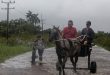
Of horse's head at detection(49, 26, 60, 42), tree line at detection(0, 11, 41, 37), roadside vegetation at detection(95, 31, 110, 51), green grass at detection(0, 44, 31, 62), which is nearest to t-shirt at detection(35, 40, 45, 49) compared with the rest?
green grass at detection(0, 44, 31, 62)

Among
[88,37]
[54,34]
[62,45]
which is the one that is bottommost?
[62,45]

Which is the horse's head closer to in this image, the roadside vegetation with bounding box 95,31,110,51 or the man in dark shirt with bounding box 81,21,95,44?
the man in dark shirt with bounding box 81,21,95,44

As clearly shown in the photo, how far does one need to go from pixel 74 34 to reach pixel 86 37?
50 cm

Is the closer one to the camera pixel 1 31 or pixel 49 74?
pixel 49 74

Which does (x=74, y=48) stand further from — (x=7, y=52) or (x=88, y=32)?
(x=7, y=52)

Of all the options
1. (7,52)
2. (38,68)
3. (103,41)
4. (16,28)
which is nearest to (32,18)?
(16,28)

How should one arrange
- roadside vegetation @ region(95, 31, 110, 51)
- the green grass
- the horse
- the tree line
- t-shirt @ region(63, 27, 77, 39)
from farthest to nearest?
the tree line, roadside vegetation @ region(95, 31, 110, 51), the green grass, t-shirt @ region(63, 27, 77, 39), the horse

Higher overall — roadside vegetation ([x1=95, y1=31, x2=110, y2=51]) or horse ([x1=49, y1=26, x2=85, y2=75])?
horse ([x1=49, y1=26, x2=85, y2=75])

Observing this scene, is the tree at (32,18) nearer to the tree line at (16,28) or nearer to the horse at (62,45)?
the tree line at (16,28)

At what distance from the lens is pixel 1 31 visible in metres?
85.8

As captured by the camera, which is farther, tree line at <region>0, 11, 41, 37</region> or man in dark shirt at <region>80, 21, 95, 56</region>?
tree line at <region>0, 11, 41, 37</region>

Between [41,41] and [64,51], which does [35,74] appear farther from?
[41,41]

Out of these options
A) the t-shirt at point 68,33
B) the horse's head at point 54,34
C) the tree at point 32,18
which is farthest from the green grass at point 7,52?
the tree at point 32,18

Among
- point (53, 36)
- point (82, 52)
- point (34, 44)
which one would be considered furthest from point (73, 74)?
point (34, 44)
